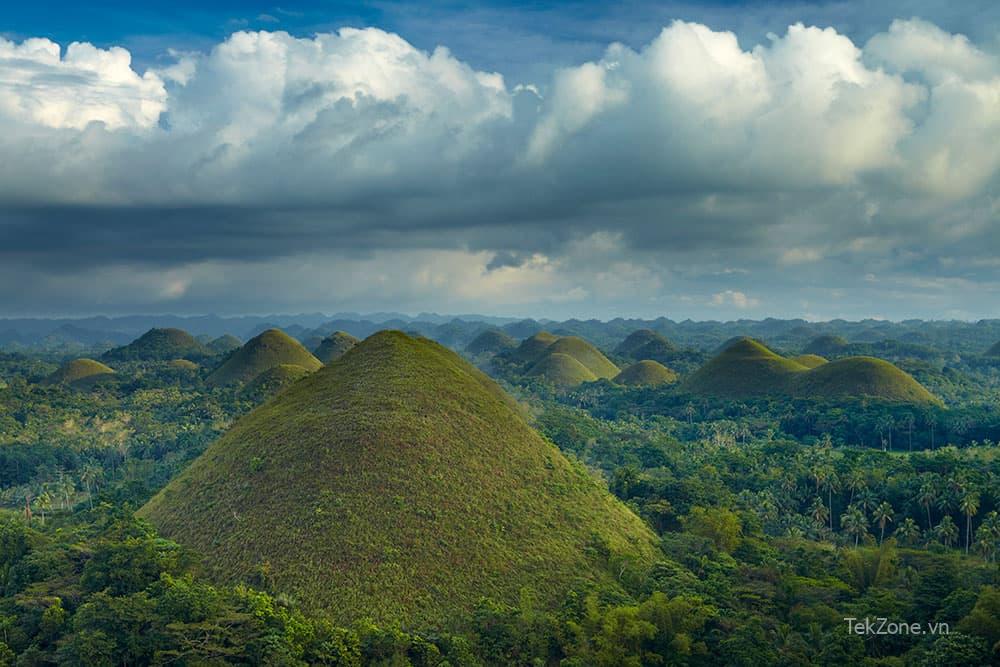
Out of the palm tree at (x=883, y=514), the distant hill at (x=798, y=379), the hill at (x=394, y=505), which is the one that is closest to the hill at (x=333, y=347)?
the distant hill at (x=798, y=379)

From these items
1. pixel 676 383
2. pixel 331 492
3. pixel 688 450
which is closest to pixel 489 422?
pixel 331 492

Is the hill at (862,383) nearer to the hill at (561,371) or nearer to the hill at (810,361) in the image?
the hill at (810,361)

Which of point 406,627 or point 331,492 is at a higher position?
point 331,492

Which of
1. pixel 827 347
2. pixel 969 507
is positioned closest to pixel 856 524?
pixel 969 507

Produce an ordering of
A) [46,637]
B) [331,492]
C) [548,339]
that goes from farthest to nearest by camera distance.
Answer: [548,339]
[331,492]
[46,637]

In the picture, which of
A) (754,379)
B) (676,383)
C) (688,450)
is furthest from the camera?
(676,383)

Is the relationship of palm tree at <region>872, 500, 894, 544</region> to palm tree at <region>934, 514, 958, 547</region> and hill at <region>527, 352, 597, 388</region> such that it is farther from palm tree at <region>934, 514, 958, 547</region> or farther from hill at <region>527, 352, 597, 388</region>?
hill at <region>527, 352, 597, 388</region>

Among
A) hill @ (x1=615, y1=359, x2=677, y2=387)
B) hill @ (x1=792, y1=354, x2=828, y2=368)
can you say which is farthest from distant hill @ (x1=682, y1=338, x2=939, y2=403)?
hill @ (x1=615, y1=359, x2=677, y2=387)

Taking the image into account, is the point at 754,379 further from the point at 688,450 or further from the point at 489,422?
the point at 489,422
